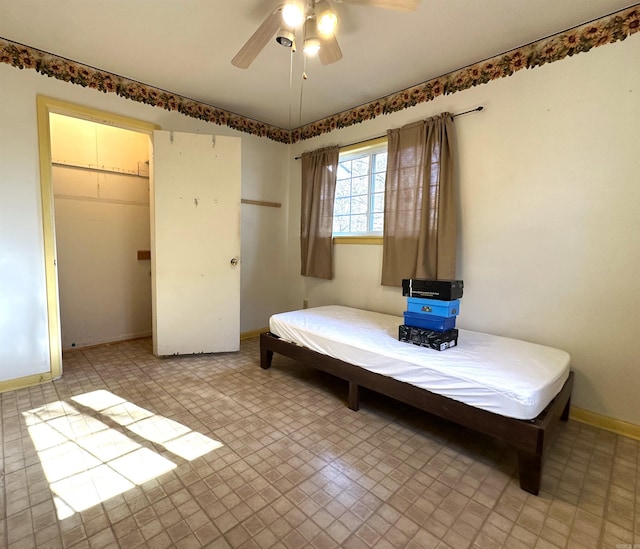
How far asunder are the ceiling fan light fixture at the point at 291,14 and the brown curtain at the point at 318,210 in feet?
6.15

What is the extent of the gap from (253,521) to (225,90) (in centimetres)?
328

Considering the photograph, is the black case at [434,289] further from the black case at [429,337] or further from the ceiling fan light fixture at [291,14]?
the ceiling fan light fixture at [291,14]

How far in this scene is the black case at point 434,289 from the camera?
1.96 metres

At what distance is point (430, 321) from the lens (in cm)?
202

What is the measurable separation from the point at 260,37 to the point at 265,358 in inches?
93.1

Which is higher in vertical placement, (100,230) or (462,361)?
(100,230)

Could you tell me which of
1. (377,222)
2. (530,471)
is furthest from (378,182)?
(530,471)

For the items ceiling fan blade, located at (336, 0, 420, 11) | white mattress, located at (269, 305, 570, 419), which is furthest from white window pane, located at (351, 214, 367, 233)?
ceiling fan blade, located at (336, 0, 420, 11)

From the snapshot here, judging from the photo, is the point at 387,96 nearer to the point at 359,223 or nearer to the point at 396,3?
the point at 359,223

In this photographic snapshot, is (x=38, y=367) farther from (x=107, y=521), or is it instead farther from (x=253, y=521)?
(x=253, y=521)

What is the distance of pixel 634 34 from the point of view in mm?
1834

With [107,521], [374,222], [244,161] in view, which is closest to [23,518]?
[107,521]

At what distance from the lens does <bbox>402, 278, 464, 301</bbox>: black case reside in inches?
→ 77.0

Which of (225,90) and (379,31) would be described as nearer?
(379,31)
